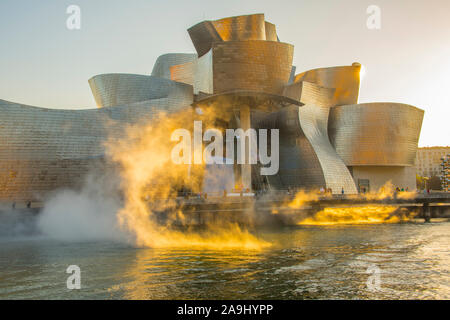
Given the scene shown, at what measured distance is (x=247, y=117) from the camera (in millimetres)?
31234

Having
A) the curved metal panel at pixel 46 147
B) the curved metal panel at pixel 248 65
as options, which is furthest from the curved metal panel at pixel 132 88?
the curved metal panel at pixel 46 147

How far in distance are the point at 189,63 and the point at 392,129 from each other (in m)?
20.7

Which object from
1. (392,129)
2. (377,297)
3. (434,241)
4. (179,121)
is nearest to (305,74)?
(392,129)

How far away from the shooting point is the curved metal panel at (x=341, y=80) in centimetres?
3797

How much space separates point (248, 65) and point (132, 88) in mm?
9977

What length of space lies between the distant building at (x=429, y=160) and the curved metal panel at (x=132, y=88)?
292 ft

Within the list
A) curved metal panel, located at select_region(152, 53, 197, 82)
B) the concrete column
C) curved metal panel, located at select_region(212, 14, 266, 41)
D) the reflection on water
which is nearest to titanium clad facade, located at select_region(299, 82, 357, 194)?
the concrete column

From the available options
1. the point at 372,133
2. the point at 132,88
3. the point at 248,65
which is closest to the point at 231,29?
the point at 248,65

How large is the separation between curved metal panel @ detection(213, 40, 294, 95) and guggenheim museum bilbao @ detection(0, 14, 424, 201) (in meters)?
0.08

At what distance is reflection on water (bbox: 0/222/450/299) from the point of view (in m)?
7.69

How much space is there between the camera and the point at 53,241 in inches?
611

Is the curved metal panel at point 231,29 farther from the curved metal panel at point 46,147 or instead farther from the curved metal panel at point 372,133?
the curved metal panel at point 46,147

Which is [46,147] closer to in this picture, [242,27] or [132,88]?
[132,88]

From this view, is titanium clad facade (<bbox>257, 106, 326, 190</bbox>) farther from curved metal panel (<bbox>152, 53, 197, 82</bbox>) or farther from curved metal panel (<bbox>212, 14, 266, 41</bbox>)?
curved metal panel (<bbox>152, 53, 197, 82</bbox>)
